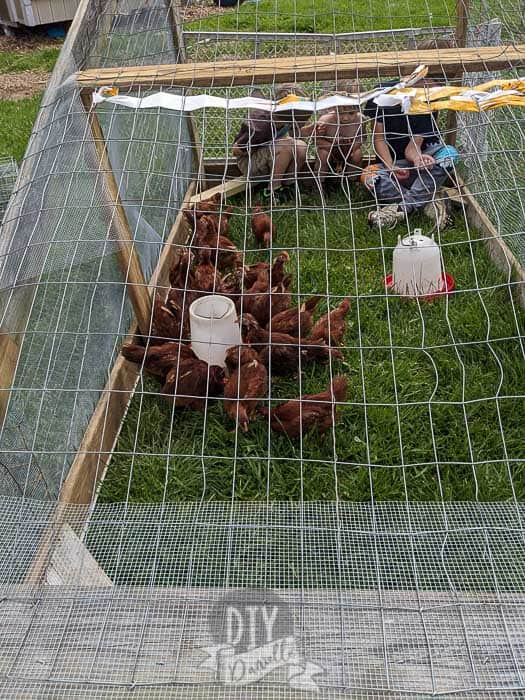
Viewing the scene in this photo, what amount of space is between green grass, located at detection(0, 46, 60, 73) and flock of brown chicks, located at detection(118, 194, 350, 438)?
5.15 m

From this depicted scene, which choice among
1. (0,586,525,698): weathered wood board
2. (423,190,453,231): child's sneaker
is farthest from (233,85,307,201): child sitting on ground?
(0,586,525,698): weathered wood board

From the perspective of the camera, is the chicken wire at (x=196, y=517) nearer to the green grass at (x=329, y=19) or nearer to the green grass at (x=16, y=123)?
the green grass at (x=16, y=123)

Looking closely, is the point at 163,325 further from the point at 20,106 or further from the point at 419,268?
the point at 20,106

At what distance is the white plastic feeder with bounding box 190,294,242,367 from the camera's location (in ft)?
8.27

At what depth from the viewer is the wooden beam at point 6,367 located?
60.4 inches

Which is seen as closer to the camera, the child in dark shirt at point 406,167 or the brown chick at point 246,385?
the brown chick at point 246,385

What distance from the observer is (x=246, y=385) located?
2.20 m

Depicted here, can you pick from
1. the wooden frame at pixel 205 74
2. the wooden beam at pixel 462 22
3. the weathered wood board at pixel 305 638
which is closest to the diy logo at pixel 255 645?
the weathered wood board at pixel 305 638

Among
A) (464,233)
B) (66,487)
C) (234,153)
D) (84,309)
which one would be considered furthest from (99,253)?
(234,153)

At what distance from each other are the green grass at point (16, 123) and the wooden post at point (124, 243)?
7.67 ft

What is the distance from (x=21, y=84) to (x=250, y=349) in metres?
5.60

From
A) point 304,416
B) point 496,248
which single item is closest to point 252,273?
point 304,416

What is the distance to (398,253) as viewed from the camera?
294 cm

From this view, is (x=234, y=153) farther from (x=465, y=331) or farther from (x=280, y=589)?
(x=280, y=589)
